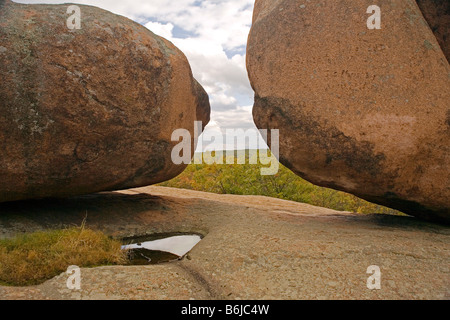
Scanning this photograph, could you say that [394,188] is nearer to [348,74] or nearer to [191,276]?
[348,74]

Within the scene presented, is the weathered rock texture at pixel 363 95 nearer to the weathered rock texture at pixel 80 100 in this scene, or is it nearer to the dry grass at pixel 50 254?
the weathered rock texture at pixel 80 100

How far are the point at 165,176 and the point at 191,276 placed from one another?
8.92 feet

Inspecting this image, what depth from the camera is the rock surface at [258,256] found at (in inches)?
133

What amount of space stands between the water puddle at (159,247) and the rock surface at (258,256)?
0.78 feet

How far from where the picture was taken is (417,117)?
462cm

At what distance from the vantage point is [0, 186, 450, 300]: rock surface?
3.37 m

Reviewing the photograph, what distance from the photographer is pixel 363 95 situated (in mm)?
4680

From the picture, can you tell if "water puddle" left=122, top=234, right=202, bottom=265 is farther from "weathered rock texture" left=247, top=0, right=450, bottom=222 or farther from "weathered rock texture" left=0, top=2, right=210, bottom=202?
"weathered rock texture" left=247, top=0, right=450, bottom=222

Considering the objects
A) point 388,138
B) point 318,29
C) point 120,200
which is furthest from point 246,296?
point 120,200

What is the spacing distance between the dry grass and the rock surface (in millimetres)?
257

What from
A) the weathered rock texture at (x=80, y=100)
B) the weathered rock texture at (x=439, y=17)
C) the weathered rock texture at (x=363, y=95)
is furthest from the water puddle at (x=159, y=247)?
the weathered rock texture at (x=439, y=17)

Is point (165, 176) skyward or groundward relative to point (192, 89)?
groundward

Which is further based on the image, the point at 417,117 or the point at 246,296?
the point at 417,117
